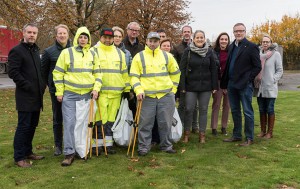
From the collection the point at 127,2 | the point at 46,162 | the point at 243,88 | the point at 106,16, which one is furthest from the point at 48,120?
the point at 127,2

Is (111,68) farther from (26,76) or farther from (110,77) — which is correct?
(26,76)

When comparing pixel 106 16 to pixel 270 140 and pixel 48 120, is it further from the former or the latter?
pixel 270 140

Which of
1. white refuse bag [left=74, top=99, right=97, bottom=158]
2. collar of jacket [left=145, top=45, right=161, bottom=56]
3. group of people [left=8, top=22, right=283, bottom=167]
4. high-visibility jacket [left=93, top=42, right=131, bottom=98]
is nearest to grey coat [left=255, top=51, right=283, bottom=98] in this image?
group of people [left=8, top=22, right=283, bottom=167]

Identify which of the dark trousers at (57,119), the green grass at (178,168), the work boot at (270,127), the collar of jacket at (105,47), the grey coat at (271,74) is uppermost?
the collar of jacket at (105,47)

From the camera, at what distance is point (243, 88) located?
21.4 ft

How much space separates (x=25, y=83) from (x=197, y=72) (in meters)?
3.17

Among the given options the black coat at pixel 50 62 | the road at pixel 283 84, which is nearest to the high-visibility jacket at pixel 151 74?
the black coat at pixel 50 62

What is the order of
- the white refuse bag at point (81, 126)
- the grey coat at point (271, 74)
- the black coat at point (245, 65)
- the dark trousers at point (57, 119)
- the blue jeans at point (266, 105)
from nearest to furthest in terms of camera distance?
the white refuse bag at point (81, 126)
the dark trousers at point (57, 119)
the black coat at point (245, 65)
the grey coat at point (271, 74)
the blue jeans at point (266, 105)

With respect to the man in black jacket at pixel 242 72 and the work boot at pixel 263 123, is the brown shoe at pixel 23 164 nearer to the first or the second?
the man in black jacket at pixel 242 72

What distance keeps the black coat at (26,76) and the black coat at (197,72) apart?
2.71 metres

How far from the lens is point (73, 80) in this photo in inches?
214

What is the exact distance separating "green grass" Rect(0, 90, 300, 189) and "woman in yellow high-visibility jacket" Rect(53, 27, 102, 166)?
1.76ft

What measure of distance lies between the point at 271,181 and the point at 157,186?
5.17 feet

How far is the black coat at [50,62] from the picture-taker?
5758mm
